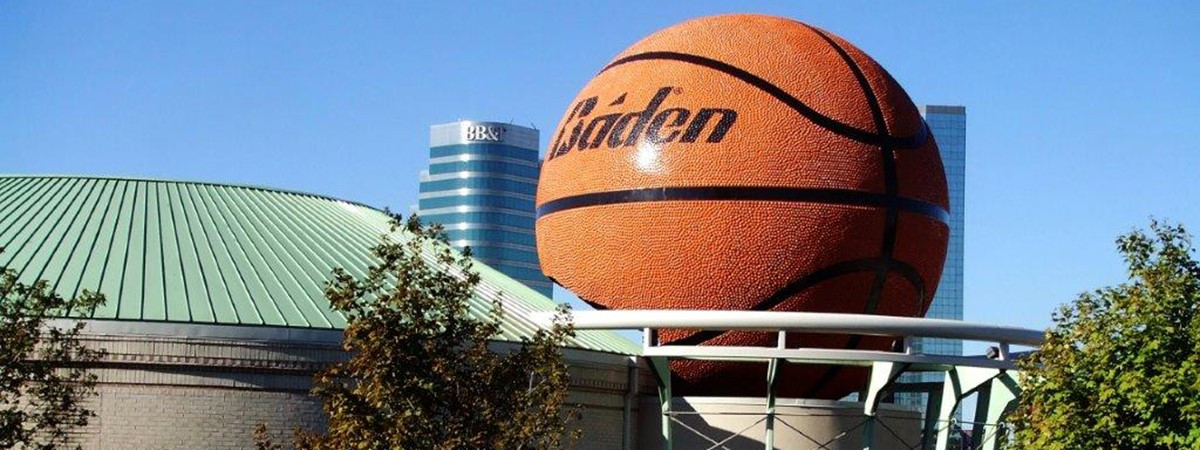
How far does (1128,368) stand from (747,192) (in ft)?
24.2

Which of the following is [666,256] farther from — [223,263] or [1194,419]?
[1194,419]

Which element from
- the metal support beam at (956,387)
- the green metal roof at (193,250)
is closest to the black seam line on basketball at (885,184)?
the metal support beam at (956,387)

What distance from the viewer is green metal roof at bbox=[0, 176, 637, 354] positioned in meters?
24.2

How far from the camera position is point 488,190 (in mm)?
165750

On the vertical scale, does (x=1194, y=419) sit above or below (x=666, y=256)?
below

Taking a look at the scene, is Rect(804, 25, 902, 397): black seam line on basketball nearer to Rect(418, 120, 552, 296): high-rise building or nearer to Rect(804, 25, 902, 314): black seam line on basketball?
Rect(804, 25, 902, 314): black seam line on basketball

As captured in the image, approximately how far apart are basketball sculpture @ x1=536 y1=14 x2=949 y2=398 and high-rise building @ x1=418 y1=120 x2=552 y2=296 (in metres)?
133

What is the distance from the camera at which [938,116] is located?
194 m

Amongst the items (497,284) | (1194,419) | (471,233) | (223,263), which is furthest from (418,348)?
(471,233)

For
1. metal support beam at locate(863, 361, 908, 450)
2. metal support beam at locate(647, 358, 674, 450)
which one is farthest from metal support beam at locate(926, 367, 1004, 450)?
metal support beam at locate(647, 358, 674, 450)

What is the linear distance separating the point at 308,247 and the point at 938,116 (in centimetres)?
17092

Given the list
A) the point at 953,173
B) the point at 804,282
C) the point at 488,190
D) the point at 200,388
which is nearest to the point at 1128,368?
the point at 804,282

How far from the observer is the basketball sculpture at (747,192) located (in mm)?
26016

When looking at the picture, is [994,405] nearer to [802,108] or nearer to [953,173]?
[802,108]
